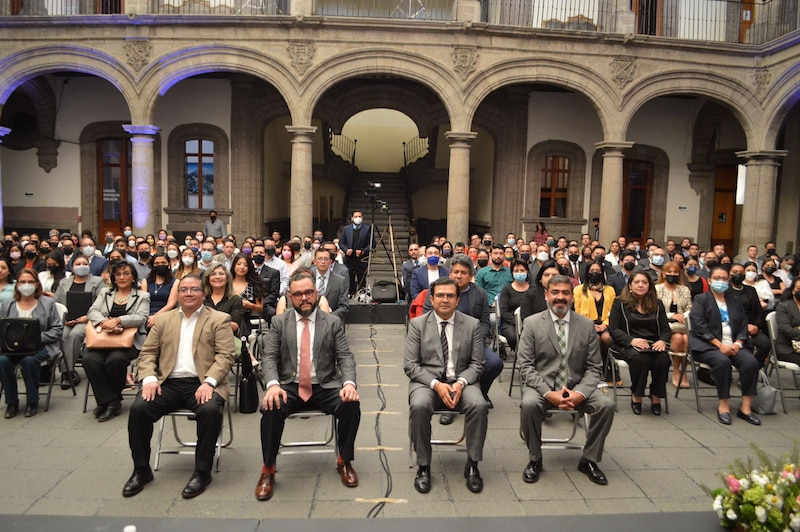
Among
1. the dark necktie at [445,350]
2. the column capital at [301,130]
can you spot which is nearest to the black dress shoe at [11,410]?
the dark necktie at [445,350]

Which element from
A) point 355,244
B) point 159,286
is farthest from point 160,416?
point 355,244

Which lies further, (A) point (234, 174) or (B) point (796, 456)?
(A) point (234, 174)

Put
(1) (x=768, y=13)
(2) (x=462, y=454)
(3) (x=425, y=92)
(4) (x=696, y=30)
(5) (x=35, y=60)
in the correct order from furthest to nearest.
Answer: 1. (3) (x=425, y=92)
2. (4) (x=696, y=30)
3. (1) (x=768, y=13)
4. (5) (x=35, y=60)
5. (2) (x=462, y=454)

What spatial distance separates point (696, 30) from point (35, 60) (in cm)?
1758

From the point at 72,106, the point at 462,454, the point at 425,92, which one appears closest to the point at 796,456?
the point at 462,454

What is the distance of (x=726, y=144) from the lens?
18.0 metres

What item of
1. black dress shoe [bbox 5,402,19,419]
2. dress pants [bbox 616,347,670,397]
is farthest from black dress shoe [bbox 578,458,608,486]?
black dress shoe [bbox 5,402,19,419]

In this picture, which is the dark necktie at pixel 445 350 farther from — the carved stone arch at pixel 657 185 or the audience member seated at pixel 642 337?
the carved stone arch at pixel 657 185

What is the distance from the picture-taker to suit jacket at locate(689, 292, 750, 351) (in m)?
6.27

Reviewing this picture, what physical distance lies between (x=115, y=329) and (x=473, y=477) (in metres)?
3.75

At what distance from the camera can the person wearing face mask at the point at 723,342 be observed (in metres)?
6.02

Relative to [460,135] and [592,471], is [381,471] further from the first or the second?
[460,135]

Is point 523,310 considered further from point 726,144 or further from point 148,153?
point 726,144

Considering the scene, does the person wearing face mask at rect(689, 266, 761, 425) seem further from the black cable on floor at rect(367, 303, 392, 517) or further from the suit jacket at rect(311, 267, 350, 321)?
the suit jacket at rect(311, 267, 350, 321)
